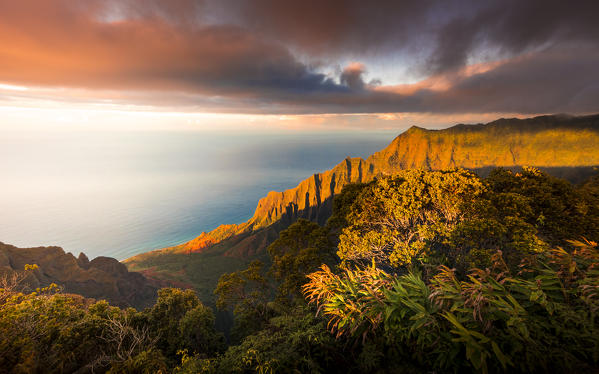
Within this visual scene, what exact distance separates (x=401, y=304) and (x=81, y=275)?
84673mm

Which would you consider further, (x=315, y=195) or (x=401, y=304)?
(x=315, y=195)

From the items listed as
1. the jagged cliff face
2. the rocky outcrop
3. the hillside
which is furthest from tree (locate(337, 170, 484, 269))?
the jagged cliff face

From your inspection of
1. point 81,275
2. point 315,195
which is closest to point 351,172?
point 315,195

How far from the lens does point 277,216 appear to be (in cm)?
16675

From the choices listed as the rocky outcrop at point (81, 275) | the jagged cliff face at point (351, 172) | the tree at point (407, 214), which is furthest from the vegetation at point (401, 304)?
the jagged cliff face at point (351, 172)

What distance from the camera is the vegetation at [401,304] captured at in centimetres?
423

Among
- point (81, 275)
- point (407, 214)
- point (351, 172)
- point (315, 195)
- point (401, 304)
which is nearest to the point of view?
point (401, 304)

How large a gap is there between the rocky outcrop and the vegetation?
55.0 meters

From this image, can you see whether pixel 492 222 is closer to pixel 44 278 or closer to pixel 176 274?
pixel 44 278

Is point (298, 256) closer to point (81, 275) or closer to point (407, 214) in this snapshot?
point (407, 214)

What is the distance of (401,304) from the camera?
539cm

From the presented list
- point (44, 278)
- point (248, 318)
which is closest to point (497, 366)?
point (248, 318)

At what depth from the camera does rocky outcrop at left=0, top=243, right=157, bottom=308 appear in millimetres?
52906

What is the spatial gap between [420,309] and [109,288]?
82.3 m
